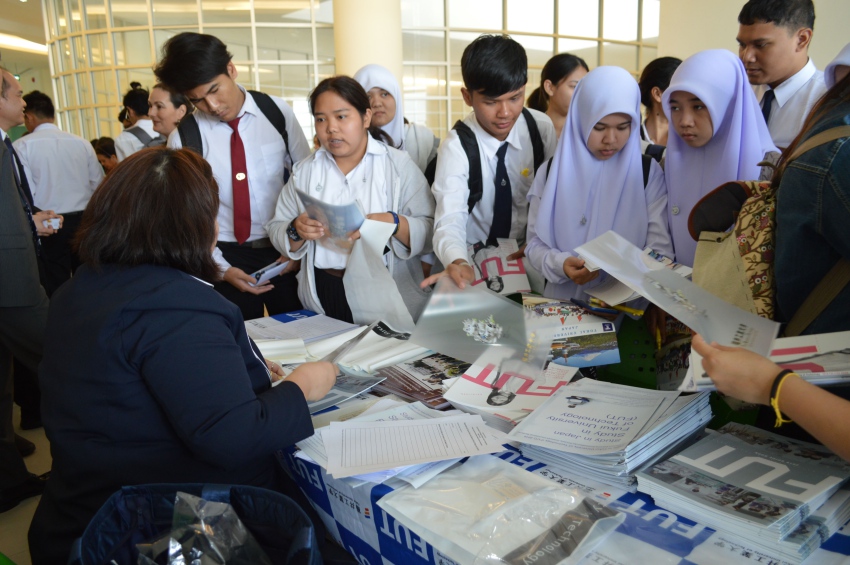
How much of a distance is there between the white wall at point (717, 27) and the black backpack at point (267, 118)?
451 cm

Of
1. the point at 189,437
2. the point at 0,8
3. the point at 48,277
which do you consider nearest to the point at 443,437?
the point at 189,437

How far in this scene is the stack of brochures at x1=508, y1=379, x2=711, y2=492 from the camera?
0.96m

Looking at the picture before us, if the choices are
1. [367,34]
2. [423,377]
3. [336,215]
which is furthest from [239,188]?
[367,34]

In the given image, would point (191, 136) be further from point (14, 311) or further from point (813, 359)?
point (813, 359)

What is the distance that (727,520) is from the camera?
824mm

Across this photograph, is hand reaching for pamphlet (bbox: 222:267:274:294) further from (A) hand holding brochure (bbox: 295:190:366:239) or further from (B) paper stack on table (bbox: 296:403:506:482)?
(B) paper stack on table (bbox: 296:403:506:482)

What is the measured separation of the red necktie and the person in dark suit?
79cm

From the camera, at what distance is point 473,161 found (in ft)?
6.98

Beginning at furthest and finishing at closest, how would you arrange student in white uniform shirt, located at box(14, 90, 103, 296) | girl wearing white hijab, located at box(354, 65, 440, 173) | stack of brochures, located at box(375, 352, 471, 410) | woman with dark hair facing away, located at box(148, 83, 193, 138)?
1. student in white uniform shirt, located at box(14, 90, 103, 296)
2. woman with dark hair facing away, located at box(148, 83, 193, 138)
3. girl wearing white hijab, located at box(354, 65, 440, 173)
4. stack of brochures, located at box(375, 352, 471, 410)

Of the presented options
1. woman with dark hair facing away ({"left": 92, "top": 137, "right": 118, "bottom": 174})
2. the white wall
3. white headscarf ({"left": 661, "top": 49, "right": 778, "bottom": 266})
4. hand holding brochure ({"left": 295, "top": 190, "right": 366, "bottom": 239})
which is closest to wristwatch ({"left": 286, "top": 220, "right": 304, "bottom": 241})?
hand holding brochure ({"left": 295, "top": 190, "right": 366, "bottom": 239})

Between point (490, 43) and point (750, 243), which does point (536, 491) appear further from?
point (490, 43)

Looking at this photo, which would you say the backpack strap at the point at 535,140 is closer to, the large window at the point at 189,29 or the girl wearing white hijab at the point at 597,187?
the girl wearing white hijab at the point at 597,187

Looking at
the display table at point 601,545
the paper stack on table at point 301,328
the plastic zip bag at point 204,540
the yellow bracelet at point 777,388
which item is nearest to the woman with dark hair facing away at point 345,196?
the paper stack on table at point 301,328

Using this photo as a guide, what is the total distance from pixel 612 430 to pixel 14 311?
2.34 meters
